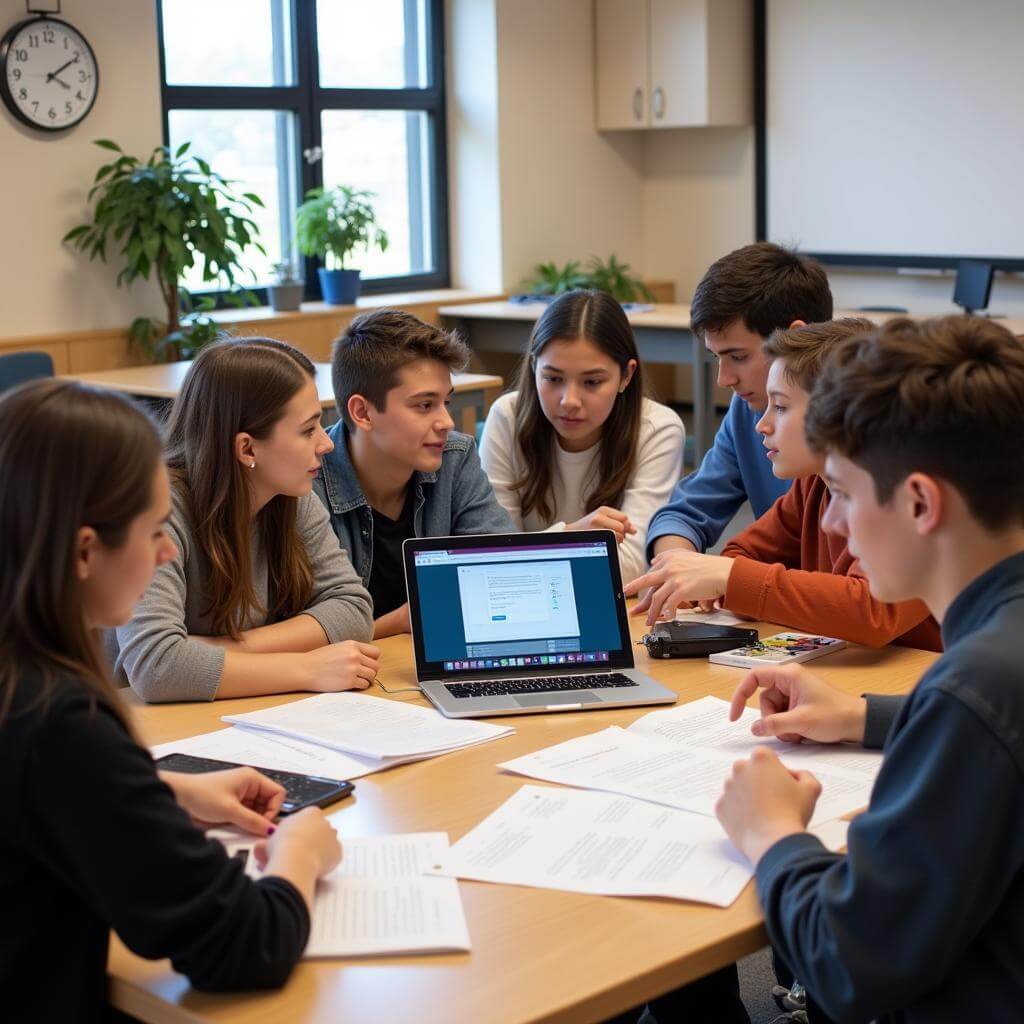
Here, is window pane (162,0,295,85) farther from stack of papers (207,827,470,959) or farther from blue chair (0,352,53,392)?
stack of papers (207,827,470,959)

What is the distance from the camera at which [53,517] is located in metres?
1.08

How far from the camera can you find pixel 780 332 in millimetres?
2133

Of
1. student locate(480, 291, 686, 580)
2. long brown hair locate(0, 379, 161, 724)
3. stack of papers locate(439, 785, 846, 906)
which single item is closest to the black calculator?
stack of papers locate(439, 785, 846, 906)

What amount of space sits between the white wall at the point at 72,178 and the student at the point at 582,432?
294 centimetres

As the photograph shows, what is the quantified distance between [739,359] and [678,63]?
4.52 m

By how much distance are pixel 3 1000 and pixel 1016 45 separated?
229 inches

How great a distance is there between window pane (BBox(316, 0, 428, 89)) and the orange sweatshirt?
4705 mm

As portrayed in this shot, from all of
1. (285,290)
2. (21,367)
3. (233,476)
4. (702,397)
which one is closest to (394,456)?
(233,476)

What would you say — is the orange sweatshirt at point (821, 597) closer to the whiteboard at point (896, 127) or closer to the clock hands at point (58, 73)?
the clock hands at point (58, 73)

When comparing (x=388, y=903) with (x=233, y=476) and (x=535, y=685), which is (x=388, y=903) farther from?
(x=233, y=476)

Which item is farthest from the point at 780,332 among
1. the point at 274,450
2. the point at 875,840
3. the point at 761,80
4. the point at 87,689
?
the point at 761,80

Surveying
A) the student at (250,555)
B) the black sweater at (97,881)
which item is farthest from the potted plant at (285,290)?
the black sweater at (97,881)

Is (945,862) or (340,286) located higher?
(340,286)

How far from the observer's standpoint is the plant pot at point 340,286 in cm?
627
